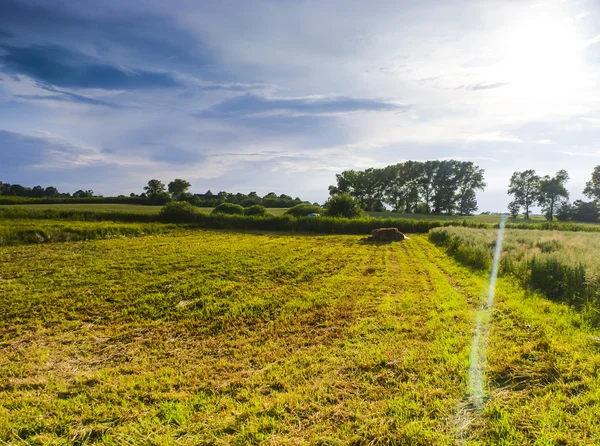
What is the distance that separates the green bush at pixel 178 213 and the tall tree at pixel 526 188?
274ft

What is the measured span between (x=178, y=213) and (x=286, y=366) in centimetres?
4449

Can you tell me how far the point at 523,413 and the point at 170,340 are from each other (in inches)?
250

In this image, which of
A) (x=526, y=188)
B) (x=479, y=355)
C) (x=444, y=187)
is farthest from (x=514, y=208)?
(x=479, y=355)

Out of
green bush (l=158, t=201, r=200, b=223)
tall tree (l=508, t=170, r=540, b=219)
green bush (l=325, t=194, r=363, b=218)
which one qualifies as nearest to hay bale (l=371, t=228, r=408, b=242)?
green bush (l=325, t=194, r=363, b=218)

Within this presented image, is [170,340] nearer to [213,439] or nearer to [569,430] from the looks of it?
[213,439]

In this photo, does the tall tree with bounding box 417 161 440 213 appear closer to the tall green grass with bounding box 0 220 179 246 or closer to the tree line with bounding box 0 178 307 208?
the tree line with bounding box 0 178 307 208

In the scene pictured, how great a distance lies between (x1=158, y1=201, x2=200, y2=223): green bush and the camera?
43.3m

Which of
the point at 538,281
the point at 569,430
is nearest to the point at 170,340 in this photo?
the point at 569,430

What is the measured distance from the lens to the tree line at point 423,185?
72938 mm

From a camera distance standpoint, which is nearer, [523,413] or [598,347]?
[523,413]

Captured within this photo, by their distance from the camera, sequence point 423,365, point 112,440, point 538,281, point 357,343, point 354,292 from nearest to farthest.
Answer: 1. point 112,440
2. point 423,365
3. point 357,343
4. point 538,281
5. point 354,292

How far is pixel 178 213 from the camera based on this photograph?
43.8 meters

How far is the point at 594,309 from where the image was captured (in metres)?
5.79

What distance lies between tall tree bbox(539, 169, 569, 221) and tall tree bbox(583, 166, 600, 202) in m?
3.41
